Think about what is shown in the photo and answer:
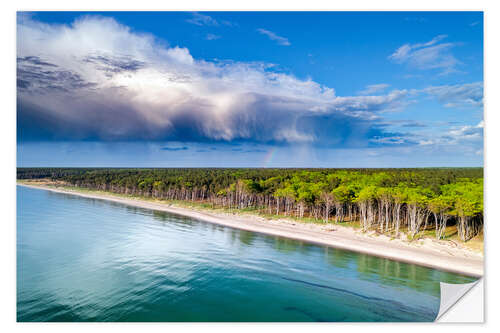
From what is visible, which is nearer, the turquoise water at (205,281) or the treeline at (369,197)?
the turquoise water at (205,281)

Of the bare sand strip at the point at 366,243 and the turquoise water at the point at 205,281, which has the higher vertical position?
the turquoise water at the point at 205,281

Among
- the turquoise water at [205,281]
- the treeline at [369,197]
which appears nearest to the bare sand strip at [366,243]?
the turquoise water at [205,281]

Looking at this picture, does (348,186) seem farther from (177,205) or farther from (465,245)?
(177,205)

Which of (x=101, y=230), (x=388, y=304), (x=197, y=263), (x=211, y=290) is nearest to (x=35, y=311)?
(x=211, y=290)

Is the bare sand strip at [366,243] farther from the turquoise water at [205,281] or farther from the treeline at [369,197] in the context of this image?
the treeline at [369,197]

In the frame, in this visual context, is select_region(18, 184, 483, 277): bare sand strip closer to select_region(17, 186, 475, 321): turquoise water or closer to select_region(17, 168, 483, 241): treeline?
select_region(17, 186, 475, 321): turquoise water

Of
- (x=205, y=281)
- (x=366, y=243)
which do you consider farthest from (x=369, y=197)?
(x=205, y=281)

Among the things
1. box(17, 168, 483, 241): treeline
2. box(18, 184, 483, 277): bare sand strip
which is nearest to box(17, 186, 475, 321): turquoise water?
box(18, 184, 483, 277): bare sand strip
